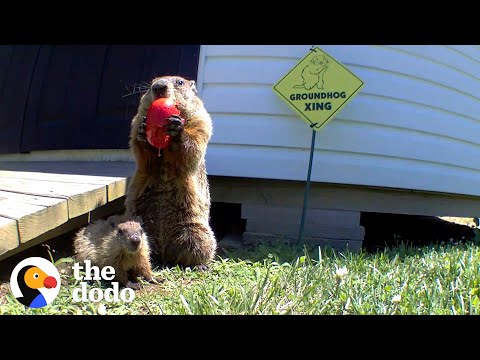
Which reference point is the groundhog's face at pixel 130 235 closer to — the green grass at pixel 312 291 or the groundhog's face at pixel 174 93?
the green grass at pixel 312 291

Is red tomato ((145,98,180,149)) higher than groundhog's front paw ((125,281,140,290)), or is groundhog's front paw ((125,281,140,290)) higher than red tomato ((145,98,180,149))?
red tomato ((145,98,180,149))

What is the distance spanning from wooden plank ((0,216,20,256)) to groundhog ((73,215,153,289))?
44 cm

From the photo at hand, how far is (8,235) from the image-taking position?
6.32ft

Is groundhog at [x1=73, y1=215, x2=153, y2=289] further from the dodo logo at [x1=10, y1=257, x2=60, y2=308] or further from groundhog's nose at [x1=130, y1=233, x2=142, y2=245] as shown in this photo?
the dodo logo at [x1=10, y1=257, x2=60, y2=308]

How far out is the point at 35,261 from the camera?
71.8 inches

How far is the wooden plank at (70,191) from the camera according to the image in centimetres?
250

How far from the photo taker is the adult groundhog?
2734mm

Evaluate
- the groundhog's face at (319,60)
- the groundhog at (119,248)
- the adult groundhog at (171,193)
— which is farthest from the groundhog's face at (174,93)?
the groundhog's face at (319,60)

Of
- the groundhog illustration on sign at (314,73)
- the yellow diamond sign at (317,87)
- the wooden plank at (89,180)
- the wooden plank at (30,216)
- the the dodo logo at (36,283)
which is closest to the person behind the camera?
the the dodo logo at (36,283)

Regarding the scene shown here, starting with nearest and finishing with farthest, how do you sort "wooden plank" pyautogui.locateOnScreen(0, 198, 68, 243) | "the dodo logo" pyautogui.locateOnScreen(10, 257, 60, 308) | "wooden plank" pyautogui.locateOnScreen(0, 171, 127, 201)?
"the dodo logo" pyautogui.locateOnScreen(10, 257, 60, 308), "wooden plank" pyautogui.locateOnScreen(0, 198, 68, 243), "wooden plank" pyautogui.locateOnScreen(0, 171, 127, 201)

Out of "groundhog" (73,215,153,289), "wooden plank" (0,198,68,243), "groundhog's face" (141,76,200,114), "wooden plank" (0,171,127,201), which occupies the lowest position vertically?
"groundhog" (73,215,153,289)

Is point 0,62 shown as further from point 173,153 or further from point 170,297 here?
point 170,297

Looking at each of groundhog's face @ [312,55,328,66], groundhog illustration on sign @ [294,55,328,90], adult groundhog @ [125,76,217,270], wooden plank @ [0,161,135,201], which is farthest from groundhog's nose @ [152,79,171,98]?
groundhog's face @ [312,55,328,66]

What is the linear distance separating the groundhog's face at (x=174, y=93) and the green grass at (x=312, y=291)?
112 cm
